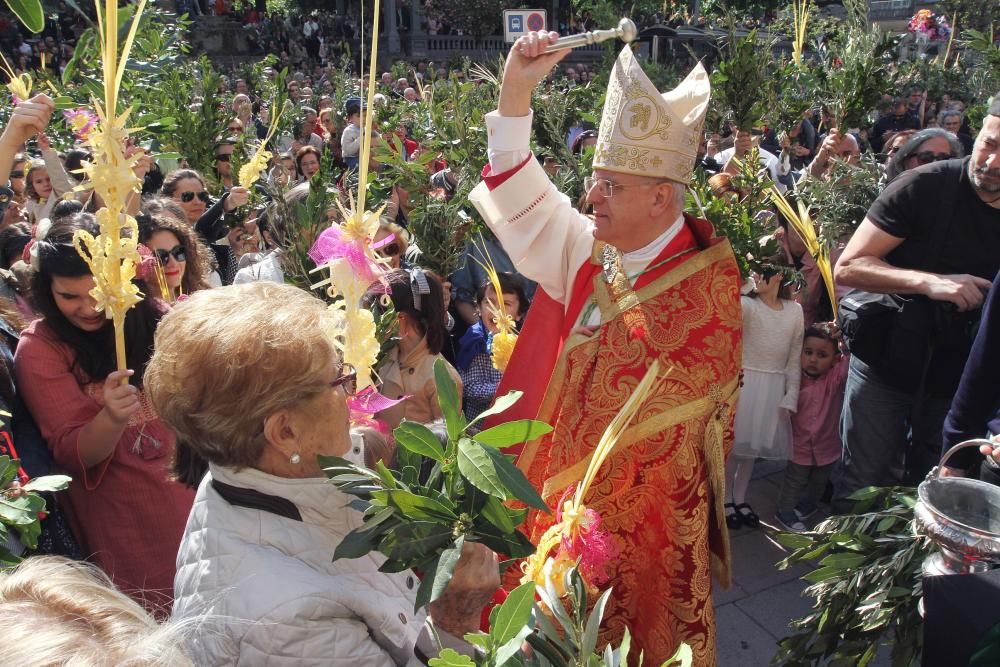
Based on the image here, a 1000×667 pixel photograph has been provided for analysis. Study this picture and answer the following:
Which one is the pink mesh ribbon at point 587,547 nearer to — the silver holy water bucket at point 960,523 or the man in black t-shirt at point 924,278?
the silver holy water bucket at point 960,523

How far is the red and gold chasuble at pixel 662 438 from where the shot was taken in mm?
2111

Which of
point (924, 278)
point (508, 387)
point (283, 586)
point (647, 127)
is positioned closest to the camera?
point (283, 586)

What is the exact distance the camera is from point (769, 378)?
4066mm

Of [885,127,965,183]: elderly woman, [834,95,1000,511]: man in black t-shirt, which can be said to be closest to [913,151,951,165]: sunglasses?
[885,127,965,183]: elderly woman

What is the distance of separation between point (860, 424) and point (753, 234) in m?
1.02

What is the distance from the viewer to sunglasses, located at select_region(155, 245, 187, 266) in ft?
9.98

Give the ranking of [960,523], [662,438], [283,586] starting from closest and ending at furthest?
[283,586]
[960,523]
[662,438]

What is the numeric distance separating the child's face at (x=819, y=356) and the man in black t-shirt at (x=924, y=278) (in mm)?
830

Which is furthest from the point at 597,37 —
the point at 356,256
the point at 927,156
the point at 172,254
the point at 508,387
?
the point at 927,156

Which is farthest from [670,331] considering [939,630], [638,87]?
[939,630]

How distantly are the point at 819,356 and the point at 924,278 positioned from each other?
1379mm

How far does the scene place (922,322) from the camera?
2.92 m

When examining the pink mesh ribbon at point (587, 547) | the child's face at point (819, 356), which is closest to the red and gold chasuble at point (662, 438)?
the pink mesh ribbon at point (587, 547)

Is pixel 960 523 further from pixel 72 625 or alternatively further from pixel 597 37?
pixel 72 625
